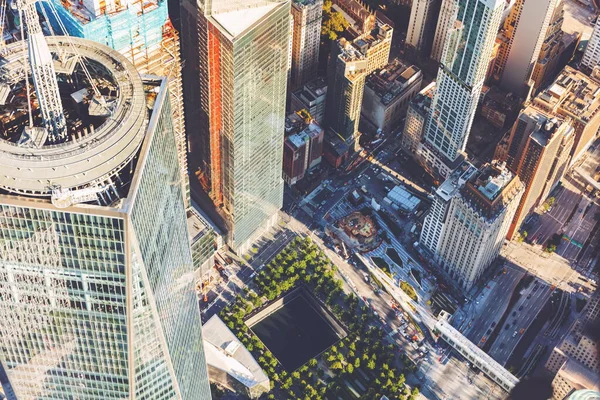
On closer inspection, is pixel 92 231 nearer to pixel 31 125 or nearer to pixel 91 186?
pixel 91 186

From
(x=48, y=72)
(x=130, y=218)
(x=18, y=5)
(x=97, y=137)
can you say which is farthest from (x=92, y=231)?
(x=18, y=5)

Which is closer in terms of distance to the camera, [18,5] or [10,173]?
[18,5]

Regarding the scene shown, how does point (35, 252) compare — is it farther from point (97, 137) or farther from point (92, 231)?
point (97, 137)

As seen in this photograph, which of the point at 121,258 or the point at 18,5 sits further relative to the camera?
the point at 121,258

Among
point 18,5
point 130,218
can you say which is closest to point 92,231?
point 130,218

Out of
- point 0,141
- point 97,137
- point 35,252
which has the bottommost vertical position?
point 35,252

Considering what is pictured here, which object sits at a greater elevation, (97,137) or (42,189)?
(97,137)
